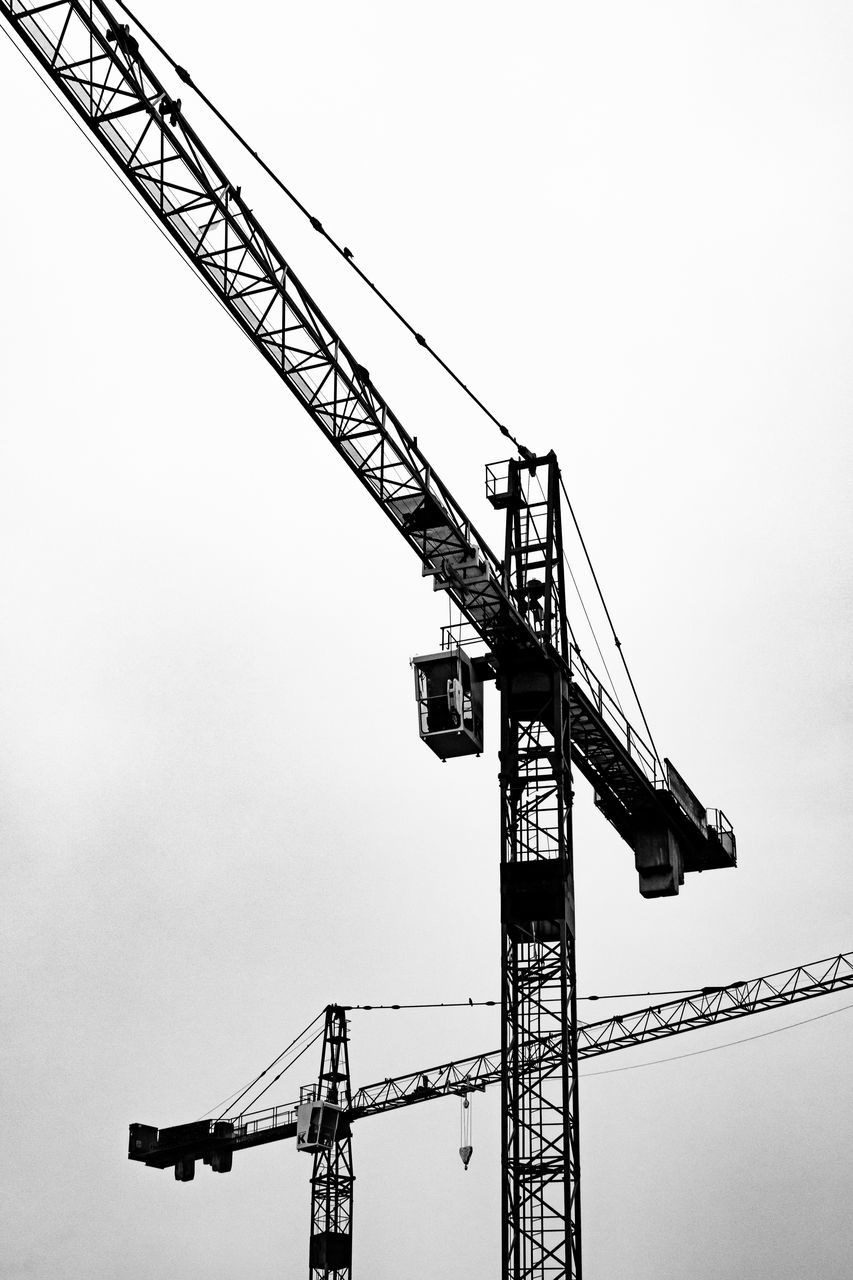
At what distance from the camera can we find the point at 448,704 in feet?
118

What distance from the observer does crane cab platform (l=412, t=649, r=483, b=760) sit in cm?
3597

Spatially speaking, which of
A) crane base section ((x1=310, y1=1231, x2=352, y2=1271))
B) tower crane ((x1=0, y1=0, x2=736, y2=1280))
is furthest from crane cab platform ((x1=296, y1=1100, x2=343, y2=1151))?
tower crane ((x1=0, y1=0, x2=736, y2=1280))

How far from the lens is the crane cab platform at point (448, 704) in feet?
118

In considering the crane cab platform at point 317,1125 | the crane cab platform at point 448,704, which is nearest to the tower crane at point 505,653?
the crane cab platform at point 448,704

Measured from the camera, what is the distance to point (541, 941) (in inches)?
1432

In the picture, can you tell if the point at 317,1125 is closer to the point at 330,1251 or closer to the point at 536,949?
the point at 330,1251

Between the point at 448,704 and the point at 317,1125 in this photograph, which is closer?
the point at 448,704

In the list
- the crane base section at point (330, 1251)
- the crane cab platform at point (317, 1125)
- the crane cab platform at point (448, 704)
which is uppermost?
the crane cab platform at point (448, 704)

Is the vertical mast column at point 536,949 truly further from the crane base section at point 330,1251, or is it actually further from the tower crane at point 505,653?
the crane base section at point 330,1251

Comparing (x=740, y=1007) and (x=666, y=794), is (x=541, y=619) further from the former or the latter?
(x=740, y=1007)

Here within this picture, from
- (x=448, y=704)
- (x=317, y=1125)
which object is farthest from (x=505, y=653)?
(x=317, y=1125)

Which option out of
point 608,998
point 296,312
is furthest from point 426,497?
point 608,998

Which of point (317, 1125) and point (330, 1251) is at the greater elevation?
point (317, 1125)

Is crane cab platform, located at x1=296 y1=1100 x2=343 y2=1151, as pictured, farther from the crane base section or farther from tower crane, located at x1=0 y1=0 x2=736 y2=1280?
tower crane, located at x1=0 y1=0 x2=736 y2=1280
